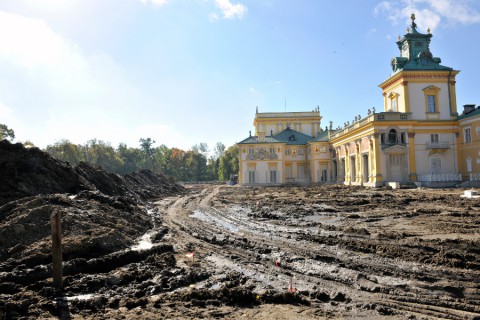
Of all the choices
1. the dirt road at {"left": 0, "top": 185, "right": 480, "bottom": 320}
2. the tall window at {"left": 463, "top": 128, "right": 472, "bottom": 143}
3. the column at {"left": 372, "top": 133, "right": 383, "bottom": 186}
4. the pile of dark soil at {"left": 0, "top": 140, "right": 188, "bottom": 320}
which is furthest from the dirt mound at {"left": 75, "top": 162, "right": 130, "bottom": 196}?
the tall window at {"left": 463, "top": 128, "right": 472, "bottom": 143}

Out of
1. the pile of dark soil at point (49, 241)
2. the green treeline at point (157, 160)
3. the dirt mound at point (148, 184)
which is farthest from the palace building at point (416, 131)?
the green treeline at point (157, 160)

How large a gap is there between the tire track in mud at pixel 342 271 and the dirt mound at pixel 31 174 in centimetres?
830

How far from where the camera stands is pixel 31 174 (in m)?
17.5

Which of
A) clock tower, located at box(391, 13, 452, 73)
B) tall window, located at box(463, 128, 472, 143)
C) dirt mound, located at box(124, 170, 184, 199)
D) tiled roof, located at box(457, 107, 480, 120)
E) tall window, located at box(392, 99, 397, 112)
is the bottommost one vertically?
dirt mound, located at box(124, 170, 184, 199)

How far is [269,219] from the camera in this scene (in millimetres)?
17047

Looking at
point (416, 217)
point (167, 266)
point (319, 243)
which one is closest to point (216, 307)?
point (167, 266)

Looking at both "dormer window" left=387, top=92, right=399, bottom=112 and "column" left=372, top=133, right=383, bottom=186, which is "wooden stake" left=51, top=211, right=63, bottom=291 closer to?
"column" left=372, top=133, right=383, bottom=186

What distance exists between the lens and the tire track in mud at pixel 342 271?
5.91m

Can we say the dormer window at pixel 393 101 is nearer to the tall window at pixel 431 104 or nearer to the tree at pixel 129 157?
the tall window at pixel 431 104

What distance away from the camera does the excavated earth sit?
19.6ft

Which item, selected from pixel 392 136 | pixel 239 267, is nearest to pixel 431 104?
pixel 392 136

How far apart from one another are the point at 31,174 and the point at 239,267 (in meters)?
13.7

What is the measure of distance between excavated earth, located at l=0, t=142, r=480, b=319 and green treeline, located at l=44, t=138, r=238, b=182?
8062 cm

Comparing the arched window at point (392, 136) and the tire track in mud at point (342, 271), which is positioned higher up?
the arched window at point (392, 136)
